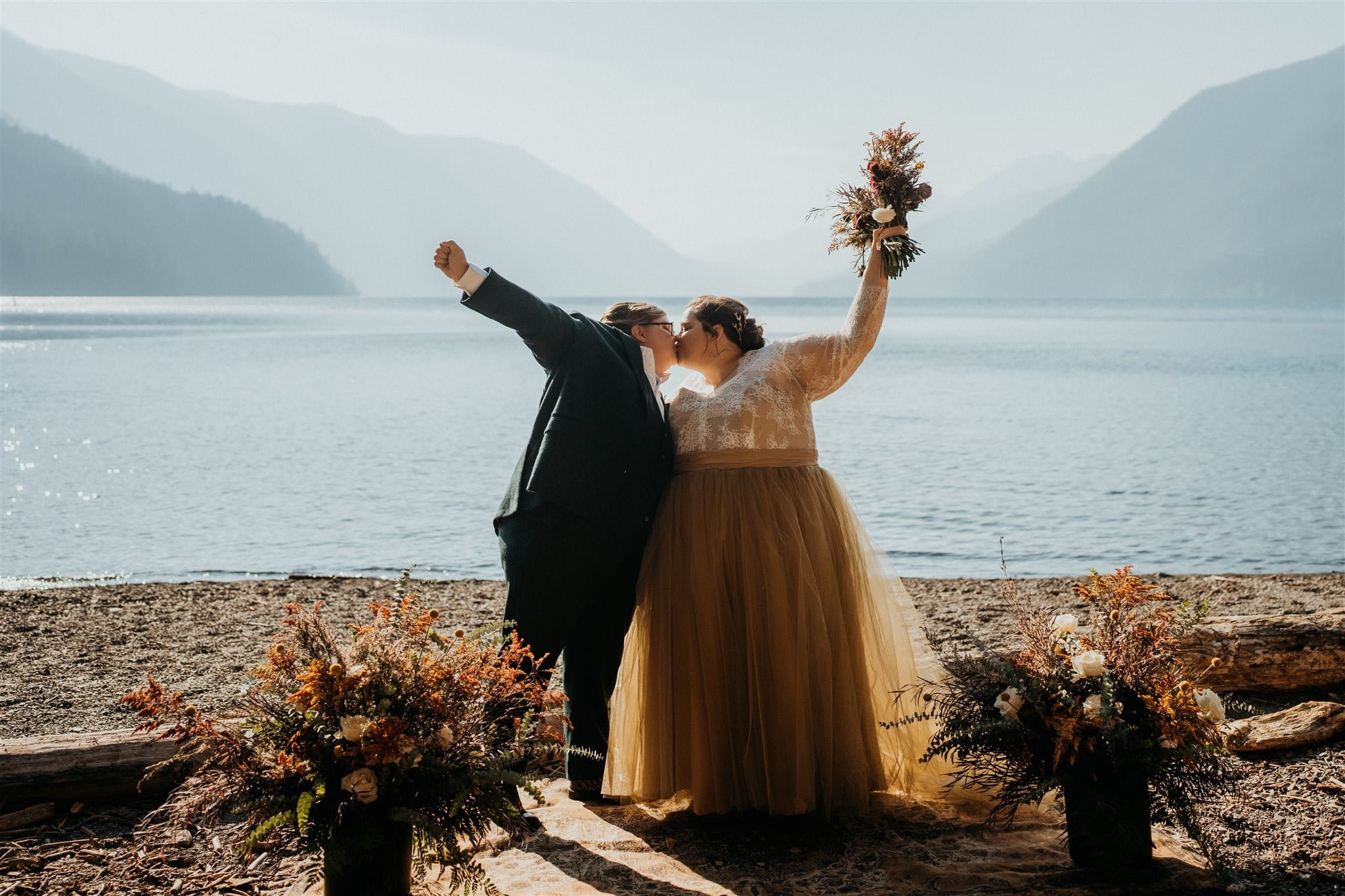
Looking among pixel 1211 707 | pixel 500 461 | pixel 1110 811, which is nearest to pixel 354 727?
pixel 1110 811

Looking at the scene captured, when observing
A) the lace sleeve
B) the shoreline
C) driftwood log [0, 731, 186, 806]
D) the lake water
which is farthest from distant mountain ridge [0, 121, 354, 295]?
the lace sleeve

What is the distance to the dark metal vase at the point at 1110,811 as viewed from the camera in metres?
3.19

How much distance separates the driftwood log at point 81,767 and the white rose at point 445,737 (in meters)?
1.69

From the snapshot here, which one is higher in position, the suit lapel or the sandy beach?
the suit lapel

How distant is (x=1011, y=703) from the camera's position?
3238 mm

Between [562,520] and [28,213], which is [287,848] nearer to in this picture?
[562,520]

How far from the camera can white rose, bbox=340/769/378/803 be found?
8.84 feet

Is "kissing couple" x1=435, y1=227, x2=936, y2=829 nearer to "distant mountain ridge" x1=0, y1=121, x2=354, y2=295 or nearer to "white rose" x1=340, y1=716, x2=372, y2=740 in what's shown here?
"white rose" x1=340, y1=716, x2=372, y2=740

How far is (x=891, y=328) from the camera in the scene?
80.2 metres

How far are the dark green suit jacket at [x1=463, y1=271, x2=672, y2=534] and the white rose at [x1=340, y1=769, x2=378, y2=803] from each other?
128cm

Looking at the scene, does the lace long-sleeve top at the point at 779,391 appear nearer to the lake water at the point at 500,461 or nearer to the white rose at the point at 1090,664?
the white rose at the point at 1090,664

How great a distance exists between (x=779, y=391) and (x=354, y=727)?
6.57ft

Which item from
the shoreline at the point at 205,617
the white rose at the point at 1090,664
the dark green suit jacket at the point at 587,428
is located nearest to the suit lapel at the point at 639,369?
the dark green suit jacket at the point at 587,428

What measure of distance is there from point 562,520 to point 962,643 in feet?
11.0
